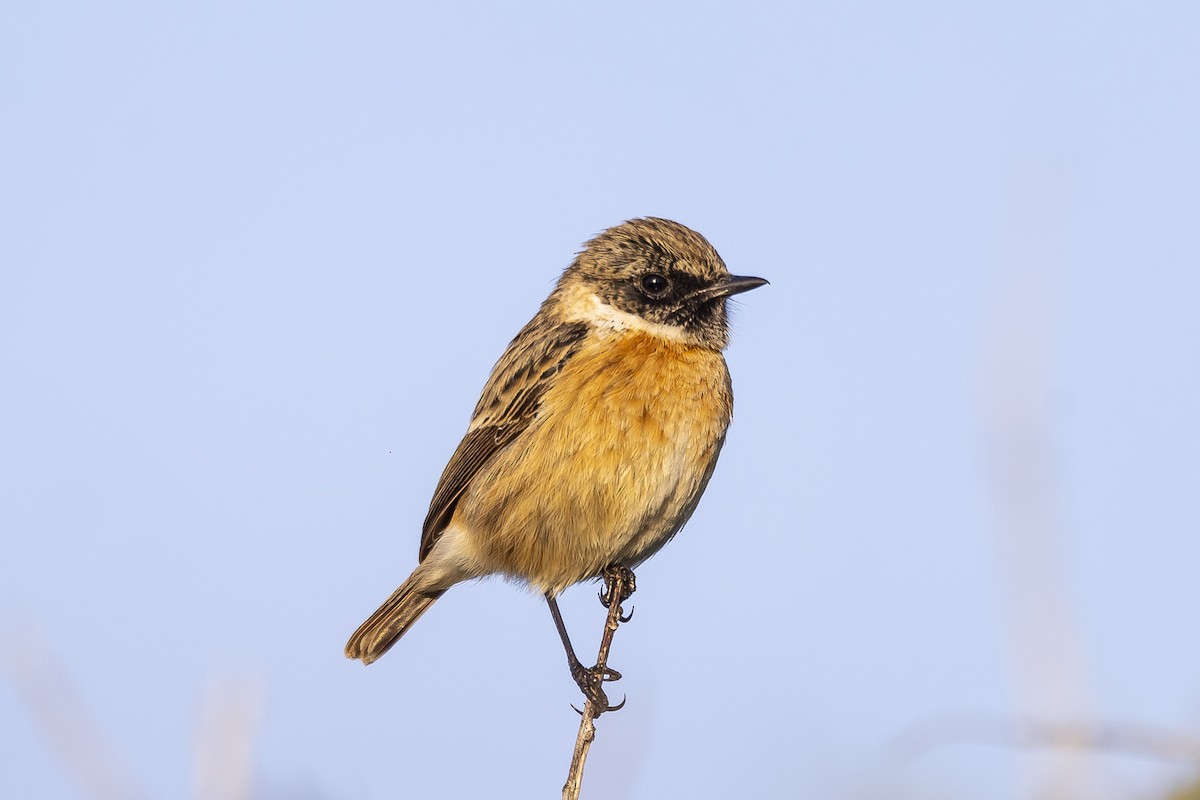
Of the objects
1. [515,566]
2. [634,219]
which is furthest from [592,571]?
[634,219]

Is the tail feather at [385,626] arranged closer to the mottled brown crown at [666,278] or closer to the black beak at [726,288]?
the mottled brown crown at [666,278]

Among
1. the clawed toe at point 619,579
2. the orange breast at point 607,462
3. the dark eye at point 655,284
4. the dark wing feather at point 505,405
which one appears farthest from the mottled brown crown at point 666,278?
the clawed toe at point 619,579

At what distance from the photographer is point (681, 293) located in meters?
6.82

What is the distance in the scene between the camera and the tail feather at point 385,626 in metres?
7.31

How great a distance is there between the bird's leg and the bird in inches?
0.5

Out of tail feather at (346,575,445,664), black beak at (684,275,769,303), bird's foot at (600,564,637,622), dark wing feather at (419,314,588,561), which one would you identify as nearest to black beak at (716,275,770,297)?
black beak at (684,275,769,303)

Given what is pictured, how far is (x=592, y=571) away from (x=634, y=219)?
→ 6.22 feet

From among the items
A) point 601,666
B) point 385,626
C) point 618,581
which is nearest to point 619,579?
point 618,581

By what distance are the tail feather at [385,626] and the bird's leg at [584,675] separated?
2.30ft

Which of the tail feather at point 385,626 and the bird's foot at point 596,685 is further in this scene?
the tail feather at point 385,626

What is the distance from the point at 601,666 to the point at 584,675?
1.50m

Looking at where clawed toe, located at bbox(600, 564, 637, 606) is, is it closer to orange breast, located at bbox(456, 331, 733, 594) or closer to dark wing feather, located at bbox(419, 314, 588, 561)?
orange breast, located at bbox(456, 331, 733, 594)

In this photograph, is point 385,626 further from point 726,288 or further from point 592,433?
point 726,288

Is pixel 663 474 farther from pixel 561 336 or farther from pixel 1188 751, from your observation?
pixel 1188 751
